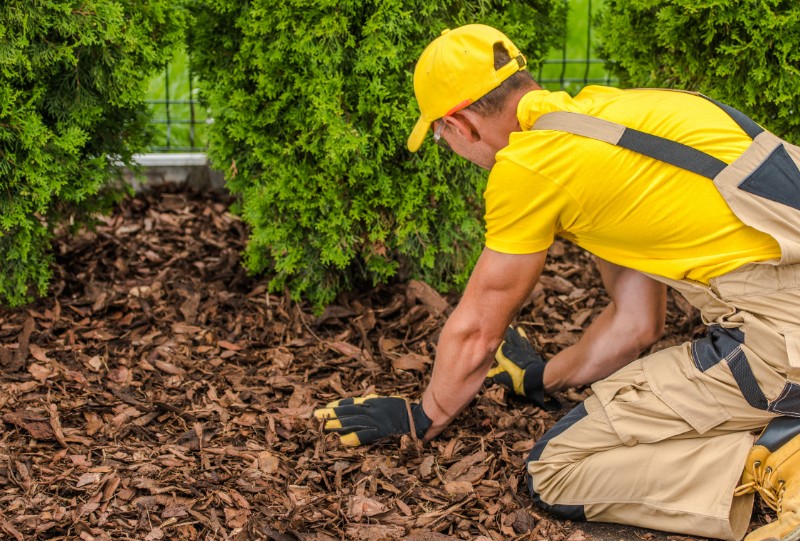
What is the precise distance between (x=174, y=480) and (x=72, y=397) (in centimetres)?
80

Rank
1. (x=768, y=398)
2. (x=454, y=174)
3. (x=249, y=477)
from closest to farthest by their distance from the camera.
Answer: (x=768, y=398), (x=249, y=477), (x=454, y=174)

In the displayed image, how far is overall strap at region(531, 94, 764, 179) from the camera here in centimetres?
297

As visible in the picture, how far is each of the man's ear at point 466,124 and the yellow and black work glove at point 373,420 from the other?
3.70ft

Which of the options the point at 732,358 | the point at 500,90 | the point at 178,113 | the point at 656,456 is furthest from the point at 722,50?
the point at 178,113

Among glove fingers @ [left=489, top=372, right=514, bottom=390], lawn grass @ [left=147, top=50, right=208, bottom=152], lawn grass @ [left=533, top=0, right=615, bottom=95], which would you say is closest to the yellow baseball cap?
glove fingers @ [left=489, top=372, right=514, bottom=390]

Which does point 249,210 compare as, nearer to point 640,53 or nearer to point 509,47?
point 509,47

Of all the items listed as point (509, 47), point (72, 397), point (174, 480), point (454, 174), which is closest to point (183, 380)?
point (72, 397)

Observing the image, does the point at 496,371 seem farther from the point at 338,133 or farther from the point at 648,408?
the point at 338,133

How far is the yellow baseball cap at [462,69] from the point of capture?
3.15m

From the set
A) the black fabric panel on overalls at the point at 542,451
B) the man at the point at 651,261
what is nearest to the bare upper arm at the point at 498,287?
the man at the point at 651,261

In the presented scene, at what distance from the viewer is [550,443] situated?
3.36m

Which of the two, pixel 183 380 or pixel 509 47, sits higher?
pixel 509 47

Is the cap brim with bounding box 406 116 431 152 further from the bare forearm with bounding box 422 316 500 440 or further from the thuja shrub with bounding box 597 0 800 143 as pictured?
the thuja shrub with bounding box 597 0 800 143

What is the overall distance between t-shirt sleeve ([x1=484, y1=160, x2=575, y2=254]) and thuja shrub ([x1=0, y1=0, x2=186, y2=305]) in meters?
2.06
